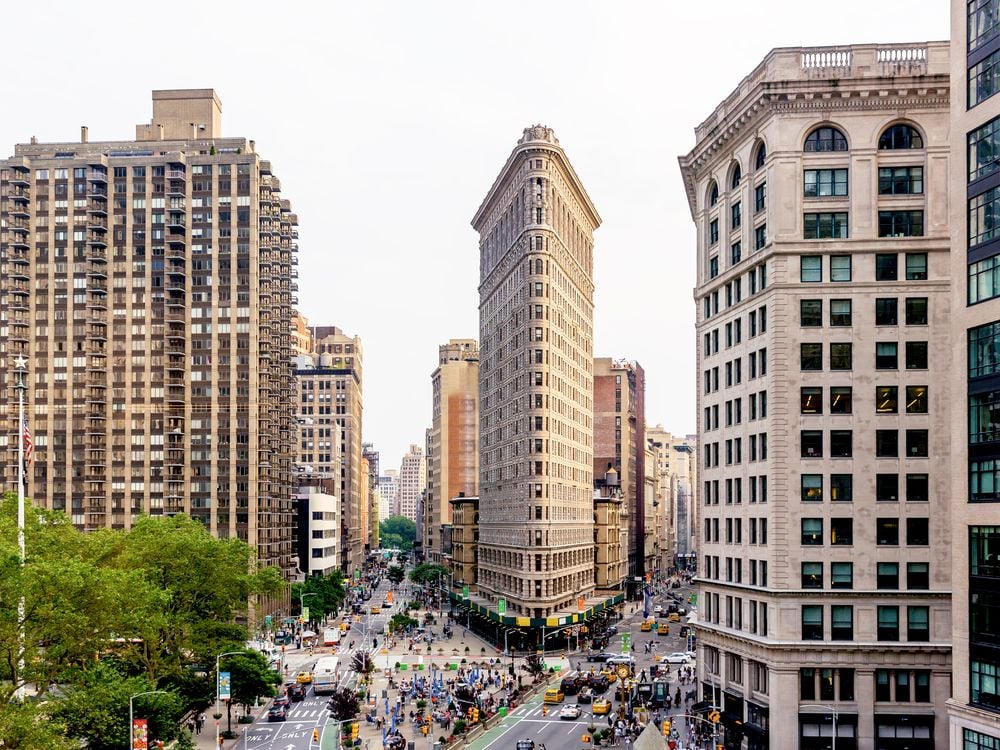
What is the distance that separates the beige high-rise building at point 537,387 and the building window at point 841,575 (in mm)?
62884

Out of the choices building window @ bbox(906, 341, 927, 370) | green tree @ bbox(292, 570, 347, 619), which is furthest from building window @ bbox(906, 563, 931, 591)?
green tree @ bbox(292, 570, 347, 619)

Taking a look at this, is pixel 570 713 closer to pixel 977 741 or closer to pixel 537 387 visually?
pixel 977 741

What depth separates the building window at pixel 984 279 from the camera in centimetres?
5006

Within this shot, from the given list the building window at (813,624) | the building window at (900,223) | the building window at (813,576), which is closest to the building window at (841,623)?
the building window at (813,624)

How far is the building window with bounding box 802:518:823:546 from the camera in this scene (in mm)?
67750

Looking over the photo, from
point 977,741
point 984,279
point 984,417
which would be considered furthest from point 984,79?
point 977,741

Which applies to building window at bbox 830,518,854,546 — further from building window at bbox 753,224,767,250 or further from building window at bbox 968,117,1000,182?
building window at bbox 968,117,1000,182

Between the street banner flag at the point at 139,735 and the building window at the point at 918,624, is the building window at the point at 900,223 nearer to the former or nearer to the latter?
the building window at the point at 918,624

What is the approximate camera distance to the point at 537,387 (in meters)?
130

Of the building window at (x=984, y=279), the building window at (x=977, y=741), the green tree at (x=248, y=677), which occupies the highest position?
the building window at (x=984, y=279)

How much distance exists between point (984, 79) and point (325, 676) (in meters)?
76.5

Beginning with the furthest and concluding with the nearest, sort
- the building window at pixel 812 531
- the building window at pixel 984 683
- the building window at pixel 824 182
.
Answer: the building window at pixel 824 182 < the building window at pixel 812 531 < the building window at pixel 984 683

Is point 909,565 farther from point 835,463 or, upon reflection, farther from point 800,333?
point 800,333

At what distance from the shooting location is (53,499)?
474ft
